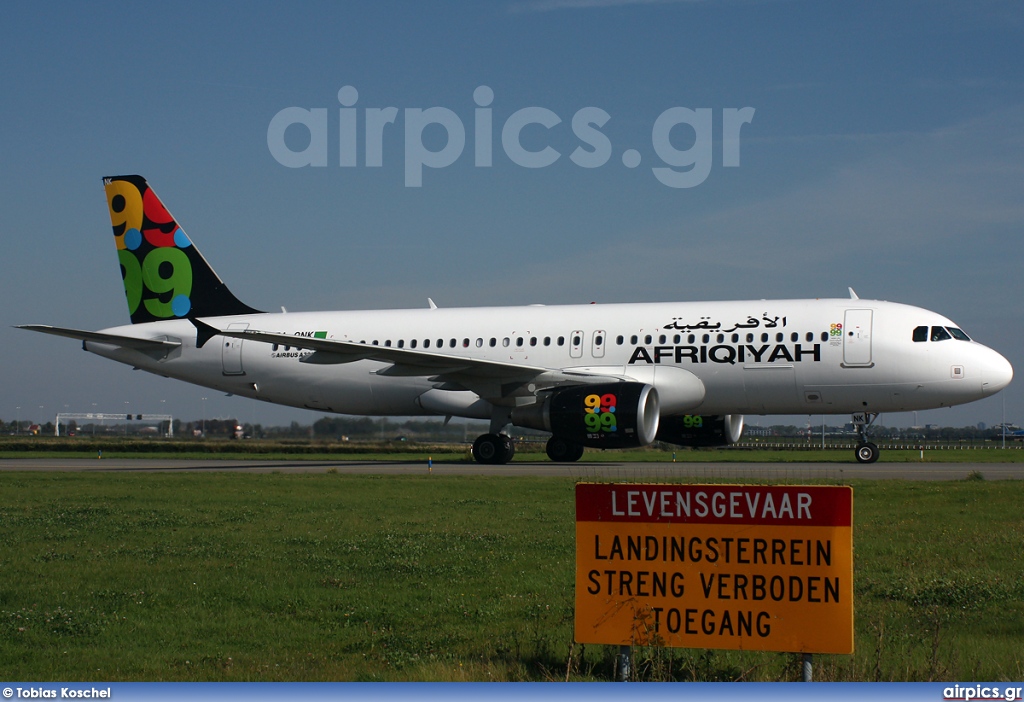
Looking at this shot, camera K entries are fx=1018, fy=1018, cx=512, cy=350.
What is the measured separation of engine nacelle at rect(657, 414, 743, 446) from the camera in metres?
26.8

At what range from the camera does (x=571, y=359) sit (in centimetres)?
2477

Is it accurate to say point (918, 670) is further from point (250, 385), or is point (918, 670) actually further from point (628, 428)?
point (250, 385)

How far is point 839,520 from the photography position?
491 cm

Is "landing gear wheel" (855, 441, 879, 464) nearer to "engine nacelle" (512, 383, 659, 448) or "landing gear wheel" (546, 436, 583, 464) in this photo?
"engine nacelle" (512, 383, 659, 448)

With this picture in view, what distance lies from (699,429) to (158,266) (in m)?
16.5

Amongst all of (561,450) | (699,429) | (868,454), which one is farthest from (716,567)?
(699,429)

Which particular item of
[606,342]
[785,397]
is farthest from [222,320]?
[785,397]

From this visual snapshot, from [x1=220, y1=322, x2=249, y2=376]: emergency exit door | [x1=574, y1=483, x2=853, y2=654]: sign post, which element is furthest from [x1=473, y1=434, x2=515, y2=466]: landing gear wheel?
[x1=574, y1=483, x2=853, y2=654]: sign post

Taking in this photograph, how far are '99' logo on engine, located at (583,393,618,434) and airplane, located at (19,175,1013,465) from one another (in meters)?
0.03

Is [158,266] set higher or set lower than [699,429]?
higher

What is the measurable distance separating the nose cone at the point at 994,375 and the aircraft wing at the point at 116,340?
68.3 ft

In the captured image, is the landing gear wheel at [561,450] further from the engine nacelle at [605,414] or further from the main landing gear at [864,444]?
the main landing gear at [864,444]

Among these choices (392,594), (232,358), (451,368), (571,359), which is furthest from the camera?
(232,358)

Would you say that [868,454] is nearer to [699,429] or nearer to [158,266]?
A: [699,429]
